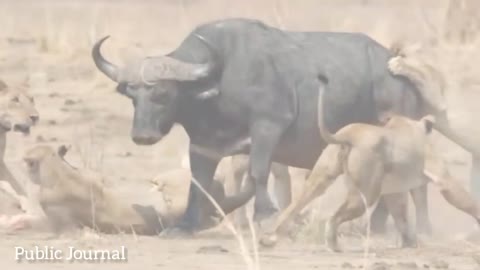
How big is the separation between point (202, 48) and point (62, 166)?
135 centimetres

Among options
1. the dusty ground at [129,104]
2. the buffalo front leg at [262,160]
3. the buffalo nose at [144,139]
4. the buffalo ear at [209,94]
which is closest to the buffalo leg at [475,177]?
the dusty ground at [129,104]

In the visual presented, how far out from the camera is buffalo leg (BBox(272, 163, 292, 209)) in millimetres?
16391

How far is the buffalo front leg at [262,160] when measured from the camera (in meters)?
15.4

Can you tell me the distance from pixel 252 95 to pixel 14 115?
2.16 metres

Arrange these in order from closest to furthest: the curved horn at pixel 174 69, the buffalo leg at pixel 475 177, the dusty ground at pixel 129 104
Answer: the dusty ground at pixel 129 104
the curved horn at pixel 174 69
the buffalo leg at pixel 475 177

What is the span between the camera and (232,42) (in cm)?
1566

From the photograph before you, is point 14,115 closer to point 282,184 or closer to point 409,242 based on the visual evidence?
point 282,184

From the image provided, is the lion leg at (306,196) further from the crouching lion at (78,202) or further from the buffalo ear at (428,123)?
the crouching lion at (78,202)

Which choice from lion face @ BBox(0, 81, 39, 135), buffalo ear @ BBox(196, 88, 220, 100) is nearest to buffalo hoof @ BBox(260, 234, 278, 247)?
buffalo ear @ BBox(196, 88, 220, 100)

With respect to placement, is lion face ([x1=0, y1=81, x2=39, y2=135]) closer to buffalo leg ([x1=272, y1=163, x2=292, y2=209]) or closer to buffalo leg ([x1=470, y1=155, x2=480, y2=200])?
buffalo leg ([x1=272, y1=163, x2=292, y2=209])

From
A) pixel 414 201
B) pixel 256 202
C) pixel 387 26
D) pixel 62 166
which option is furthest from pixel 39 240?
pixel 387 26

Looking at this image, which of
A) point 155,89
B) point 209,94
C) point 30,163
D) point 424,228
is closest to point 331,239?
point 424,228

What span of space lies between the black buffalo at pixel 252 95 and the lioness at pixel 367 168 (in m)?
0.60

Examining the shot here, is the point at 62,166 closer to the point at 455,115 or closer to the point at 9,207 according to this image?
the point at 9,207
